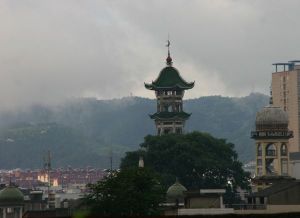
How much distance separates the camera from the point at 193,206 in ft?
381

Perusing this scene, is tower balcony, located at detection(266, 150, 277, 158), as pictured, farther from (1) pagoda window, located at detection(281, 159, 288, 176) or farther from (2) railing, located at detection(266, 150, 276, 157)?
(1) pagoda window, located at detection(281, 159, 288, 176)

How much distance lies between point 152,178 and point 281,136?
56.0 metres

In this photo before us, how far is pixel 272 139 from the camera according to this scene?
17250 centimetres

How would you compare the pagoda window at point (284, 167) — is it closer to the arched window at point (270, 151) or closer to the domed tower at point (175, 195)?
the arched window at point (270, 151)

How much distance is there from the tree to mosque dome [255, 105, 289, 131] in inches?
2119

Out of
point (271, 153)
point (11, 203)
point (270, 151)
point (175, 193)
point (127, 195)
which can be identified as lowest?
→ point (127, 195)

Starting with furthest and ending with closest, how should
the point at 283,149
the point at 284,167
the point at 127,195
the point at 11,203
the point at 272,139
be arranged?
1. the point at 283,149
2. the point at 284,167
3. the point at 272,139
4. the point at 11,203
5. the point at 127,195

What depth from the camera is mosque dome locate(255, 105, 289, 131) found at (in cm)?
17225

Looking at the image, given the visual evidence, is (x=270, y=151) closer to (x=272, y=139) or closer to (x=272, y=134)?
(x=272, y=134)

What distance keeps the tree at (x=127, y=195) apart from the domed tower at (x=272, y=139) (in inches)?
2094

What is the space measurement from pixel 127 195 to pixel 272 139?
61.3m

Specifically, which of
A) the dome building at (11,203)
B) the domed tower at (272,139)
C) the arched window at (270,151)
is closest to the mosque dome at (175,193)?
the dome building at (11,203)

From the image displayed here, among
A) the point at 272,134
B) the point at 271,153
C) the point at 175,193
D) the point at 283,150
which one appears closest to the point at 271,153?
the point at 271,153

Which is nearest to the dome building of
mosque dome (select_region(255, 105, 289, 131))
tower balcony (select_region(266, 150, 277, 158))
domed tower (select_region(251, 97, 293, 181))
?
domed tower (select_region(251, 97, 293, 181))
